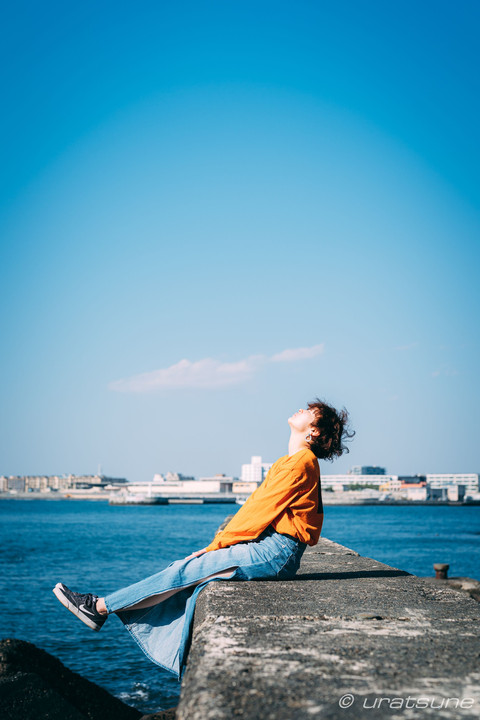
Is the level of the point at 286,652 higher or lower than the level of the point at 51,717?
higher

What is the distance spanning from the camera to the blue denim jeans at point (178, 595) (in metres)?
3.17

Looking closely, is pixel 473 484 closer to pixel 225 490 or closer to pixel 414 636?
pixel 225 490

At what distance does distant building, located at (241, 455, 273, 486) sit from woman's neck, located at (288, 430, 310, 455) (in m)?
150

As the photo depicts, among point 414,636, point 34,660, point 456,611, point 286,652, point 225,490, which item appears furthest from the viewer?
point 225,490

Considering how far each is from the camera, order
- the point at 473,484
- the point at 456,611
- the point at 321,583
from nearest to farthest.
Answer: the point at 456,611 < the point at 321,583 < the point at 473,484

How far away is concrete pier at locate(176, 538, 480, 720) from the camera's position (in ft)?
5.04

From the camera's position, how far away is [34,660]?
5.05 metres

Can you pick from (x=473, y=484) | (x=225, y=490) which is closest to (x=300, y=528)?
(x=225, y=490)

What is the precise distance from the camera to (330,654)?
6.52ft

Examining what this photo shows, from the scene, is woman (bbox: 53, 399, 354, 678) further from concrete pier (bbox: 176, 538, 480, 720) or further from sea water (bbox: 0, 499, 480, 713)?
sea water (bbox: 0, 499, 480, 713)

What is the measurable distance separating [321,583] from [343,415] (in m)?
1.04

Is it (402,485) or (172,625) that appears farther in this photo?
(402,485)

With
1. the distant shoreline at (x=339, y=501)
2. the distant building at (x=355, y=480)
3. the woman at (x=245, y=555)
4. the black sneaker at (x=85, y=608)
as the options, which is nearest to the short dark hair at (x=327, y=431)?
the woman at (x=245, y=555)

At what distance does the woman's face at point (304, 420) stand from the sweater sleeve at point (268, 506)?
28 cm
